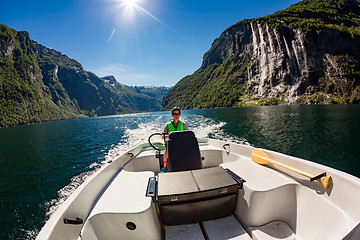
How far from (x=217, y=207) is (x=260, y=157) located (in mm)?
1845

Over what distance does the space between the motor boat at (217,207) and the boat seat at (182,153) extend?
551mm

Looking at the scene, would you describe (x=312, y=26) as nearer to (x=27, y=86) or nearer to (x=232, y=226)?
(x=232, y=226)

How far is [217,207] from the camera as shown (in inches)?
97.9

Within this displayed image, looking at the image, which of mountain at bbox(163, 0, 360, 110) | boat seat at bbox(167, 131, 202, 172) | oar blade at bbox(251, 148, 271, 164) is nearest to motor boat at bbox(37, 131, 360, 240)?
oar blade at bbox(251, 148, 271, 164)

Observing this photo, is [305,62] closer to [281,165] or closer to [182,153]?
[281,165]

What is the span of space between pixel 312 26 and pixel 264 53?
2550 centimetres

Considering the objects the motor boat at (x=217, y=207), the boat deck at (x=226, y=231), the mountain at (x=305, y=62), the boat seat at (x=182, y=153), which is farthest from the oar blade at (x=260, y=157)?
the mountain at (x=305, y=62)

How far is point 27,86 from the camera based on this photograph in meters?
160

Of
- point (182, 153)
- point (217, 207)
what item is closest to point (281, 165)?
point (217, 207)

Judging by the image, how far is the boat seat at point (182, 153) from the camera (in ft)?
10.7

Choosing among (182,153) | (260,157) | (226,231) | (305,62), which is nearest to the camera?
(226,231)

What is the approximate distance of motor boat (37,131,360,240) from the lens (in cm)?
207

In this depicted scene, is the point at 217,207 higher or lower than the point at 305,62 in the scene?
lower

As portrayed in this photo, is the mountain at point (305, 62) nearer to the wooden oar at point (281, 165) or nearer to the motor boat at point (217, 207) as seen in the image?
the wooden oar at point (281, 165)
